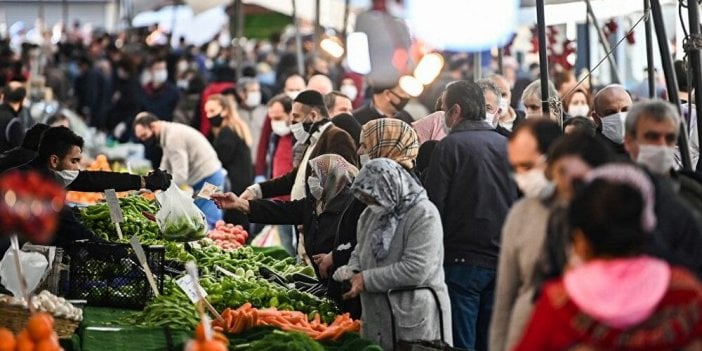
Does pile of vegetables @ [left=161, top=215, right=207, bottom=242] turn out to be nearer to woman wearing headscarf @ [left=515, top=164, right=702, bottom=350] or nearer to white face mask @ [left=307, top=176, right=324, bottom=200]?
white face mask @ [left=307, top=176, right=324, bottom=200]

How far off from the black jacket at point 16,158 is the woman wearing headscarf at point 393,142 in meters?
2.78

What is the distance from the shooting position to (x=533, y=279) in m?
5.60

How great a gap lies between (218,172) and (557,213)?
1109 centimetres

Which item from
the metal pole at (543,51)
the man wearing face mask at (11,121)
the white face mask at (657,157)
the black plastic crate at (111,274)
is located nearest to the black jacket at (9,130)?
the man wearing face mask at (11,121)

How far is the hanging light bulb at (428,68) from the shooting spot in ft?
44.5

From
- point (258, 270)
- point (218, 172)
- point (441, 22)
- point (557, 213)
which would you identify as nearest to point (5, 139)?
point (218, 172)

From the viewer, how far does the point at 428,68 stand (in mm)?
13617

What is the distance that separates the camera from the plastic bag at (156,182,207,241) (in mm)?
10383

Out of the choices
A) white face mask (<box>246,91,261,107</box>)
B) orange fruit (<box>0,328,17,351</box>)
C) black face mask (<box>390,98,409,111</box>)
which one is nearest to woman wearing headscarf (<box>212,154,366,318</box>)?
black face mask (<box>390,98,409,111</box>)

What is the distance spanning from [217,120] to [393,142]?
808 cm

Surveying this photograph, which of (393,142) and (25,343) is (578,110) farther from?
(25,343)

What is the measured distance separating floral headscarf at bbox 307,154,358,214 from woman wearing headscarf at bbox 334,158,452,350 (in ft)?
4.94

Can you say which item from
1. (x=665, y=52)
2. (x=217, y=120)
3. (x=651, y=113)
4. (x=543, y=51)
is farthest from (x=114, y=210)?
(x=217, y=120)

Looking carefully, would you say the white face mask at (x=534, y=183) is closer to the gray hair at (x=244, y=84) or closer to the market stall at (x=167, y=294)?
the market stall at (x=167, y=294)
